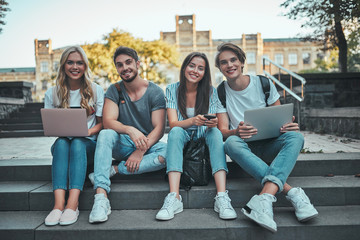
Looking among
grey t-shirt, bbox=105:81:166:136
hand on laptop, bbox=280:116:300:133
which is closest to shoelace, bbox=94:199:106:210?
grey t-shirt, bbox=105:81:166:136

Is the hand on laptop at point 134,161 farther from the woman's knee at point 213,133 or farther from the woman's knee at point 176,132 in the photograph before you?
the woman's knee at point 213,133

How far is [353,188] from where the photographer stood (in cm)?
231

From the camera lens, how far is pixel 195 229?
1.95 m

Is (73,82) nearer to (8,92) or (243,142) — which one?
(243,142)

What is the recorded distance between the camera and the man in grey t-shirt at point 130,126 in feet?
7.64

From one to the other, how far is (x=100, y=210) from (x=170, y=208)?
54cm

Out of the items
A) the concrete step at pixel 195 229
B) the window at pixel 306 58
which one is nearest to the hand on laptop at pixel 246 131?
the concrete step at pixel 195 229

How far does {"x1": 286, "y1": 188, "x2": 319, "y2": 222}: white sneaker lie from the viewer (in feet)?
6.37

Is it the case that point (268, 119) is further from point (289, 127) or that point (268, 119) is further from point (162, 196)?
point (162, 196)

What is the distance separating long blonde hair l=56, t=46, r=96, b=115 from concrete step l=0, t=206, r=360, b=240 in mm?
1080

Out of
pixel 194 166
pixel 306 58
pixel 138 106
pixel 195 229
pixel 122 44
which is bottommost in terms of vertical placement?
pixel 195 229

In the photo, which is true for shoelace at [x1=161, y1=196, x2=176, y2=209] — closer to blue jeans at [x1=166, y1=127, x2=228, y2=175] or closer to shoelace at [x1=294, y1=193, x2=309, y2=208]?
blue jeans at [x1=166, y1=127, x2=228, y2=175]

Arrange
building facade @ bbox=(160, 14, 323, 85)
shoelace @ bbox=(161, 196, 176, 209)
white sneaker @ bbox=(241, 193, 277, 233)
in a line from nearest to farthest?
white sneaker @ bbox=(241, 193, 277, 233)
shoelace @ bbox=(161, 196, 176, 209)
building facade @ bbox=(160, 14, 323, 85)

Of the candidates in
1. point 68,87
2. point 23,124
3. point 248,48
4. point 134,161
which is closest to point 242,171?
point 134,161
